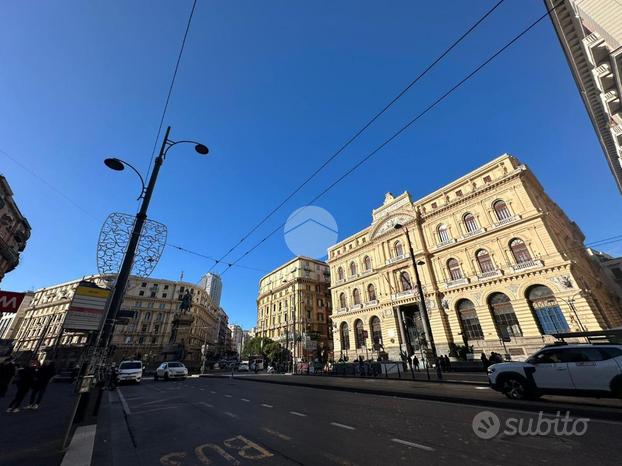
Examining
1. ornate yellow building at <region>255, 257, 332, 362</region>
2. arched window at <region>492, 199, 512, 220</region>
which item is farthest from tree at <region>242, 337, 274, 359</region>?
arched window at <region>492, 199, 512, 220</region>

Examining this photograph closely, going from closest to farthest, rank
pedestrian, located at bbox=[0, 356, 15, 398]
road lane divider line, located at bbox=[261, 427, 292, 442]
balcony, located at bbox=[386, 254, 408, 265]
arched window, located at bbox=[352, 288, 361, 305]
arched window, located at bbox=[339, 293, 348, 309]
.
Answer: road lane divider line, located at bbox=[261, 427, 292, 442]
pedestrian, located at bbox=[0, 356, 15, 398]
balcony, located at bbox=[386, 254, 408, 265]
arched window, located at bbox=[352, 288, 361, 305]
arched window, located at bbox=[339, 293, 348, 309]

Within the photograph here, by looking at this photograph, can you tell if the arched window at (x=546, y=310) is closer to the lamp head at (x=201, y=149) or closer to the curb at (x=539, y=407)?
the curb at (x=539, y=407)

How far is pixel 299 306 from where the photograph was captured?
53562 millimetres

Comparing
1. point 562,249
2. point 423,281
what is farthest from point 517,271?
point 423,281

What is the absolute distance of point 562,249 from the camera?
23.5 m

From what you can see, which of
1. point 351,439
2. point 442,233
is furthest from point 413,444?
point 442,233

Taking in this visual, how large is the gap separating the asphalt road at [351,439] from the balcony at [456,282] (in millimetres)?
22937

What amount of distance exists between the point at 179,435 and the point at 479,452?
5960mm

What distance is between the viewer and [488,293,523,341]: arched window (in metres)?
23.8

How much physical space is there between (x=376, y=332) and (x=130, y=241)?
34.3 metres

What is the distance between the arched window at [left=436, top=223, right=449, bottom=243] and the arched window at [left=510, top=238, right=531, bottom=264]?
21.9 feet

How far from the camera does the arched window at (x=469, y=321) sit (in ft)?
85.7

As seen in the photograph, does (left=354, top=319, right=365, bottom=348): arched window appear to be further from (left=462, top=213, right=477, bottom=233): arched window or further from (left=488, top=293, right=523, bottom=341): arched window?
(left=462, top=213, right=477, bottom=233): arched window

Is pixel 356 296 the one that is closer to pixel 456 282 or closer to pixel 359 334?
pixel 359 334
